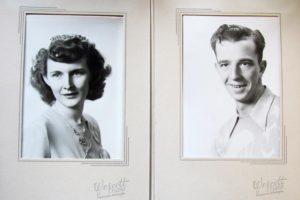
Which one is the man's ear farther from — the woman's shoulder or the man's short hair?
the woman's shoulder

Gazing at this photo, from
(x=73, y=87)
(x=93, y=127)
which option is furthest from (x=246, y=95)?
(x=73, y=87)

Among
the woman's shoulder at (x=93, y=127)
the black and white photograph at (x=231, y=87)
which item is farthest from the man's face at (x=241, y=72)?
the woman's shoulder at (x=93, y=127)

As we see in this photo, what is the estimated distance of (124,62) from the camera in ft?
Result: 6.17

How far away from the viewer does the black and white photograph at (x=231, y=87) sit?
1867mm

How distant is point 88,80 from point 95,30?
0.31m

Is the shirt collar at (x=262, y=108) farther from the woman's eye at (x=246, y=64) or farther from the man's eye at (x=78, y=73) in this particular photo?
the man's eye at (x=78, y=73)

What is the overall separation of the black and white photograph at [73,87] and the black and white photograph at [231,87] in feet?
1.35

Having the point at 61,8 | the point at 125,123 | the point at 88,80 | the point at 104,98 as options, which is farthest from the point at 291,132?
the point at 61,8

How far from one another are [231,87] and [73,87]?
95 cm

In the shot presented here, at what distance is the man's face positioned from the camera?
1890mm
